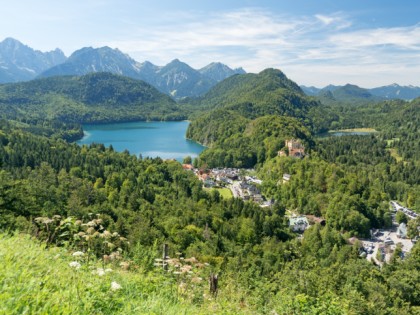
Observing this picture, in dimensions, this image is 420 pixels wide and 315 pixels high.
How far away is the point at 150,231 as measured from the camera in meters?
22.7

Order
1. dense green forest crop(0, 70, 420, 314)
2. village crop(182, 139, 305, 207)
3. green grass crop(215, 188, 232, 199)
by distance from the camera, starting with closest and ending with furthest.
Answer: dense green forest crop(0, 70, 420, 314)
village crop(182, 139, 305, 207)
green grass crop(215, 188, 232, 199)

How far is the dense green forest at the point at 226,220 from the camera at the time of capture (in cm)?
418

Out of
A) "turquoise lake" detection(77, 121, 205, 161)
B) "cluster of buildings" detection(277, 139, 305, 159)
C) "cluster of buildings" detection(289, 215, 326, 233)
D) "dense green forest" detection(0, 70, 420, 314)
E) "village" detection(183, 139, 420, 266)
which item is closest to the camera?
"dense green forest" detection(0, 70, 420, 314)

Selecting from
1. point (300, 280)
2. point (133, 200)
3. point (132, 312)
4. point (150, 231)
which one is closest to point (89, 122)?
point (133, 200)

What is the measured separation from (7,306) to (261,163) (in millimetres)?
69608

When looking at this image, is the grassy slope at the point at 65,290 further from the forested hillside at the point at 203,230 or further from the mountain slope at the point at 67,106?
the mountain slope at the point at 67,106

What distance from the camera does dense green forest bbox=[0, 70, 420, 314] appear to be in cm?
418

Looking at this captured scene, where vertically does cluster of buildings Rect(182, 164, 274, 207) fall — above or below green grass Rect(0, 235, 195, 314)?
below

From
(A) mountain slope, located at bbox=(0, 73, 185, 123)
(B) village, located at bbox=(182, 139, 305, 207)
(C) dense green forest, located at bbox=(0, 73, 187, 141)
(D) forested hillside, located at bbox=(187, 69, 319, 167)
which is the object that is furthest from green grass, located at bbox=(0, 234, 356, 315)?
(A) mountain slope, located at bbox=(0, 73, 185, 123)

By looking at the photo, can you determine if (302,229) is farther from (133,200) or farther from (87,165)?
(87,165)

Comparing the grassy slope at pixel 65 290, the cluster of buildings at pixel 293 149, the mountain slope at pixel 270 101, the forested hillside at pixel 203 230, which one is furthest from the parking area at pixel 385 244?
the mountain slope at pixel 270 101

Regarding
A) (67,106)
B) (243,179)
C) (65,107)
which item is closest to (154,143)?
(243,179)

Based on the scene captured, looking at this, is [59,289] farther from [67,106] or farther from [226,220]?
[67,106]

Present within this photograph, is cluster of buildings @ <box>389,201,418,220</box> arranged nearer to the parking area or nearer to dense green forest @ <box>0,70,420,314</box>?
dense green forest @ <box>0,70,420,314</box>
